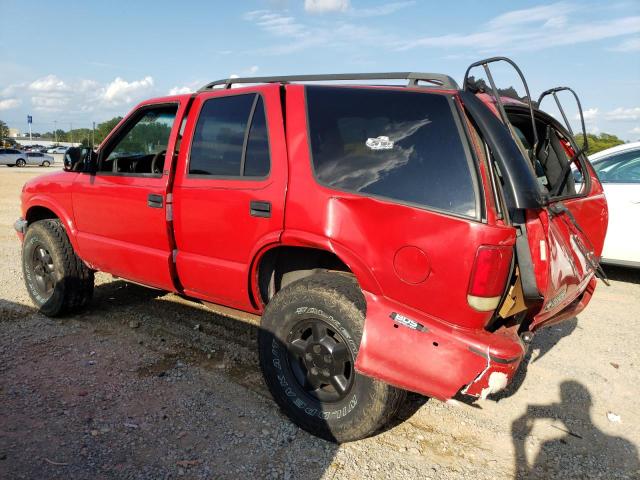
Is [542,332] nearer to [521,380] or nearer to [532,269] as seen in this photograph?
[521,380]

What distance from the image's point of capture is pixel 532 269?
8.26ft

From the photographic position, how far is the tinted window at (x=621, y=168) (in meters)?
6.07

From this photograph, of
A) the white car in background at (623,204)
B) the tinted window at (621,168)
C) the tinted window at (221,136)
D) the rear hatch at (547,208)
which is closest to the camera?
the rear hatch at (547,208)

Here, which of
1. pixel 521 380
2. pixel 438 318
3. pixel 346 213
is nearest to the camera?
pixel 438 318

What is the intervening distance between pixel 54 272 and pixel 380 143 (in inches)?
137

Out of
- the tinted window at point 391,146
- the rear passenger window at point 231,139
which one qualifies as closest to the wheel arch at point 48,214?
the rear passenger window at point 231,139

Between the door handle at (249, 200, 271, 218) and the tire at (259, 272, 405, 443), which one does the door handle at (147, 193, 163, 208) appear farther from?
the tire at (259, 272, 405, 443)

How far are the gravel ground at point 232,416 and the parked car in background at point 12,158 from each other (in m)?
40.1

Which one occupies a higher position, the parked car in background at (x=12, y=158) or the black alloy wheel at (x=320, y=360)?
the black alloy wheel at (x=320, y=360)

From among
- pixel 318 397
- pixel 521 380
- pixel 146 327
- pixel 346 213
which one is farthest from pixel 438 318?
pixel 146 327

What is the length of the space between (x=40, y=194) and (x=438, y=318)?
4029 millimetres

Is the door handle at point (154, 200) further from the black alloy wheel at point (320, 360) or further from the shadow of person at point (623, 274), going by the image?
the shadow of person at point (623, 274)

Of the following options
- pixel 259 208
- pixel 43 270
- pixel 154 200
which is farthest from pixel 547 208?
pixel 43 270

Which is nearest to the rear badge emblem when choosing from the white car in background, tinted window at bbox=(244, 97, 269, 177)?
tinted window at bbox=(244, 97, 269, 177)
